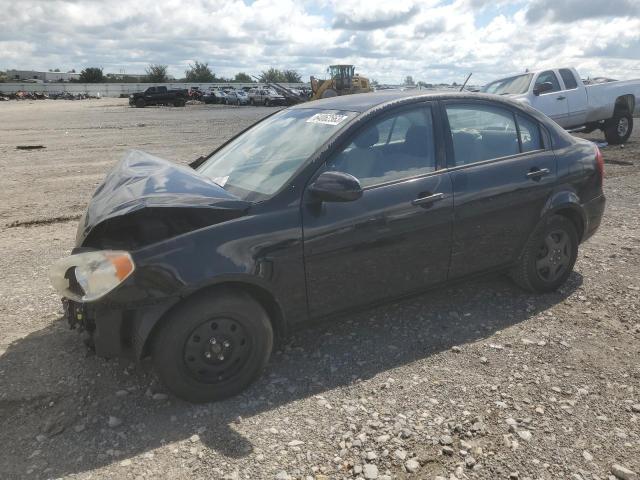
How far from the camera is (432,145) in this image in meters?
3.79

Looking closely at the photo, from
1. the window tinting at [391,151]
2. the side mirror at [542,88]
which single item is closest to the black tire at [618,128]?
the side mirror at [542,88]

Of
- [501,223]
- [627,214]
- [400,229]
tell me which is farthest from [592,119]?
[400,229]

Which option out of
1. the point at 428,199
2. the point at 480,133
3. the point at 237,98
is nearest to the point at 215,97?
the point at 237,98

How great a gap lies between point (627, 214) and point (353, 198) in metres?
5.54

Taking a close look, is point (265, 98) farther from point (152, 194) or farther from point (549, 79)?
point (152, 194)

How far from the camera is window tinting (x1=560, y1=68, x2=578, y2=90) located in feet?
40.7

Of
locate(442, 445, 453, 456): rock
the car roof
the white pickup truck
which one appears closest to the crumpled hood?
the car roof

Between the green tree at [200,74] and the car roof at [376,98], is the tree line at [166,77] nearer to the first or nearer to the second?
the green tree at [200,74]

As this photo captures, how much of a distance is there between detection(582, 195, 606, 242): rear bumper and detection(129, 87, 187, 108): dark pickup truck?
154 ft

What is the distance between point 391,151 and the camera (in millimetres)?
3654

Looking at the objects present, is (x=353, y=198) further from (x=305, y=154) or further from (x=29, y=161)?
(x=29, y=161)

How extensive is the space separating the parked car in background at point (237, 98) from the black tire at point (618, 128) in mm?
40044

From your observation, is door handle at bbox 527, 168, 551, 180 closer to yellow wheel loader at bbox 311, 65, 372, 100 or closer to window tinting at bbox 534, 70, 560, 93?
window tinting at bbox 534, 70, 560, 93

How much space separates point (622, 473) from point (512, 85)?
11035 mm
